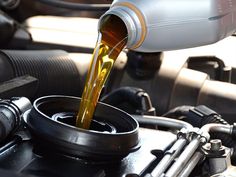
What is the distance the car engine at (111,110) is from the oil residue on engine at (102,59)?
1.4 inches

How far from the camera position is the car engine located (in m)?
0.75

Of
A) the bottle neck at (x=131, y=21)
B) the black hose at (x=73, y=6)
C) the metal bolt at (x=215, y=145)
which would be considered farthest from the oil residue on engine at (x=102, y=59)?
the black hose at (x=73, y=6)

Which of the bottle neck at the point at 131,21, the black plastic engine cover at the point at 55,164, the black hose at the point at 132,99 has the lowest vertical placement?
the black hose at the point at 132,99

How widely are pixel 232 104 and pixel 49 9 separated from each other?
0.81 metres

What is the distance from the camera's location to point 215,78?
4.62 ft

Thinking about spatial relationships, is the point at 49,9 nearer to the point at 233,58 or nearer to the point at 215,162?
the point at 233,58

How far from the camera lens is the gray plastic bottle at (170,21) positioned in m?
0.69

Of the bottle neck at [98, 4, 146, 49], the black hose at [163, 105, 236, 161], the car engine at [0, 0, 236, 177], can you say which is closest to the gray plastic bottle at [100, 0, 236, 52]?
the bottle neck at [98, 4, 146, 49]

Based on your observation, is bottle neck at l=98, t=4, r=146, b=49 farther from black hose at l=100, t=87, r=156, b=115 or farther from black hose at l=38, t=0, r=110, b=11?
black hose at l=38, t=0, r=110, b=11

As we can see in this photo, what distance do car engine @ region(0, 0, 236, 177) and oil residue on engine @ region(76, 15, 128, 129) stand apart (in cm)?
4

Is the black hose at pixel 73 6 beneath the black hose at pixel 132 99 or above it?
above

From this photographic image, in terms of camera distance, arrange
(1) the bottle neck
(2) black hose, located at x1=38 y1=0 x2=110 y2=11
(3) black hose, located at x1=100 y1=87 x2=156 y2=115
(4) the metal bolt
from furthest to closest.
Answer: (2) black hose, located at x1=38 y1=0 x2=110 y2=11
(3) black hose, located at x1=100 y1=87 x2=156 y2=115
(4) the metal bolt
(1) the bottle neck

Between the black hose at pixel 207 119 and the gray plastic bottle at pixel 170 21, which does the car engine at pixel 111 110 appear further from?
the gray plastic bottle at pixel 170 21

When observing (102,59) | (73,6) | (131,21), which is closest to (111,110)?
(102,59)
